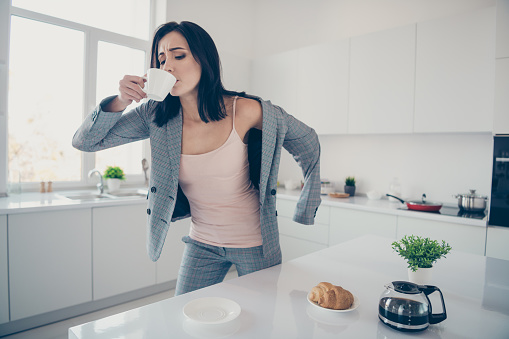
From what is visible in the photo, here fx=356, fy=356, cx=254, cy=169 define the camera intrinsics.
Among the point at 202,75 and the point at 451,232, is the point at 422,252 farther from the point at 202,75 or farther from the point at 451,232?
the point at 451,232

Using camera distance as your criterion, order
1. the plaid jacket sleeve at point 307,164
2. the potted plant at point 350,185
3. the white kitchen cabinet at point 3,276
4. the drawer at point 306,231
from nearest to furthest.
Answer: the plaid jacket sleeve at point 307,164, the white kitchen cabinet at point 3,276, the drawer at point 306,231, the potted plant at point 350,185

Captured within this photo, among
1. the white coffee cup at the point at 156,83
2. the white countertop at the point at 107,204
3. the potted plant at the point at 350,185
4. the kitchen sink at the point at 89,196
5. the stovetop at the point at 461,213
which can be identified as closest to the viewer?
the white coffee cup at the point at 156,83

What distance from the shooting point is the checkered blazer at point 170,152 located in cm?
128

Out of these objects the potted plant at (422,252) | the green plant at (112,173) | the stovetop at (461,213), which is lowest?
the stovetop at (461,213)

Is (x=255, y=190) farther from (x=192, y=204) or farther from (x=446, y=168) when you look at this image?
(x=446, y=168)

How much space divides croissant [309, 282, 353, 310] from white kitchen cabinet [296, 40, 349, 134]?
2416 millimetres

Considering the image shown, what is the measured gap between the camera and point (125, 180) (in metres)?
3.18

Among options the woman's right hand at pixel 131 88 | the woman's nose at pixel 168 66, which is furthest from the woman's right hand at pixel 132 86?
the woman's nose at pixel 168 66

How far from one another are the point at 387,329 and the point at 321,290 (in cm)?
17

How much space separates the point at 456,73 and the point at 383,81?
528 mm

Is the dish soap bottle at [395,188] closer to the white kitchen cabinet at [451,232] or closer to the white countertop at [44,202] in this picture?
the white kitchen cabinet at [451,232]

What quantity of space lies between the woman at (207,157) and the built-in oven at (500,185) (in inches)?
63.0

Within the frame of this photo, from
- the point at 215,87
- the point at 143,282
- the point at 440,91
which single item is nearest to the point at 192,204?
the point at 215,87

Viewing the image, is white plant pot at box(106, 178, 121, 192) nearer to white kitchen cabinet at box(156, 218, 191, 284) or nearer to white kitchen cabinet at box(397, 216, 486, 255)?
white kitchen cabinet at box(156, 218, 191, 284)
